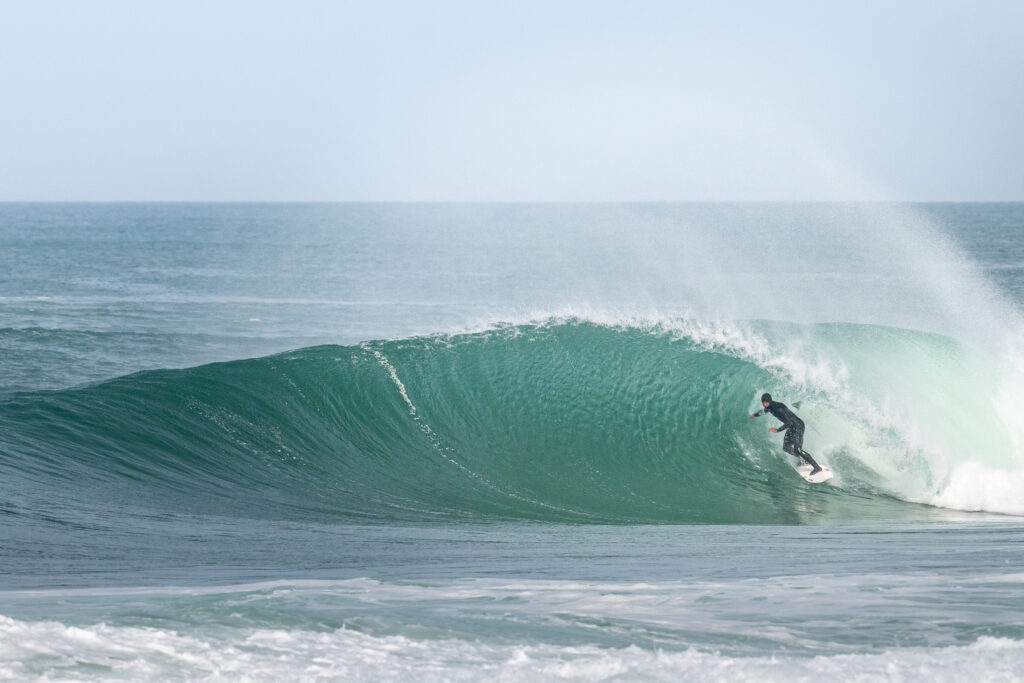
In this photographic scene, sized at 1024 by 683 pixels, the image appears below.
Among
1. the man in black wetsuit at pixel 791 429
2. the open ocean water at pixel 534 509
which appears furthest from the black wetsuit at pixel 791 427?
the open ocean water at pixel 534 509

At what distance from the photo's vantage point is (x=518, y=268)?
52688 mm

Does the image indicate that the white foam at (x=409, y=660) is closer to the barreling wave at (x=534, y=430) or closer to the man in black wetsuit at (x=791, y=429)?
the barreling wave at (x=534, y=430)

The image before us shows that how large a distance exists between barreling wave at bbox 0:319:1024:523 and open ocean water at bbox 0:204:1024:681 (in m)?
0.05

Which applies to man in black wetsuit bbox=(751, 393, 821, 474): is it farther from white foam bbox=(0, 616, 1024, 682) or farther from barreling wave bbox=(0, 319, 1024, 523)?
white foam bbox=(0, 616, 1024, 682)

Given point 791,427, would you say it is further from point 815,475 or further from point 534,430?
→ point 534,430

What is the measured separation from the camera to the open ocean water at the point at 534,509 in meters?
4.79

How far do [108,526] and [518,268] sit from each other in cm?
4466

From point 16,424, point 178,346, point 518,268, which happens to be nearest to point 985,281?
point 518,268

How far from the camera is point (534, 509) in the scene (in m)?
10.5

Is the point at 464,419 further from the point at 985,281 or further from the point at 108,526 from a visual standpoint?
the point at 985,281

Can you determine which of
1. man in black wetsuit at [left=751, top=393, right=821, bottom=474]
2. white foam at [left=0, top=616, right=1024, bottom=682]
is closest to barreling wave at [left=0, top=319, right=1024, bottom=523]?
man in black wetsuit at [left=751, top=393, right=821, bottom=474]

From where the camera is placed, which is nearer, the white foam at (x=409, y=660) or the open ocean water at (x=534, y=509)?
the white foam at (x=409, y=660)

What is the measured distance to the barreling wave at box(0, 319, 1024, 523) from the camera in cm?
1054

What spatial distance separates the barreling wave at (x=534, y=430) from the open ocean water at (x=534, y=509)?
5cm
